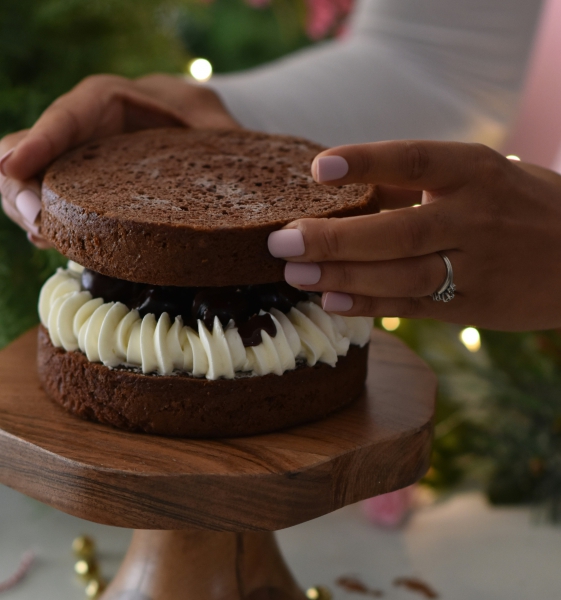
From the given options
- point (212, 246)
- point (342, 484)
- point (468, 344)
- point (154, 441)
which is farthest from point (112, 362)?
point (468, 344)

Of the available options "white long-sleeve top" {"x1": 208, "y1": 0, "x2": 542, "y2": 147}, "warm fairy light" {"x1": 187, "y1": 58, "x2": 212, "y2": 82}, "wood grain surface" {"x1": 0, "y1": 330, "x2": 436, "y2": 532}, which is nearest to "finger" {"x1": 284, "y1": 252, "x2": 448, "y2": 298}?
"wood grain surface" {"x1": 0, "y1": 330, "x2": 436, "y2": 532}

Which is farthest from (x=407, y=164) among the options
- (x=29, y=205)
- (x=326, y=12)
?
(x=326, y=12)

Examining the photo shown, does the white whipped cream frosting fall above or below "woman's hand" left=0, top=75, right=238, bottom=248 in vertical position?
below

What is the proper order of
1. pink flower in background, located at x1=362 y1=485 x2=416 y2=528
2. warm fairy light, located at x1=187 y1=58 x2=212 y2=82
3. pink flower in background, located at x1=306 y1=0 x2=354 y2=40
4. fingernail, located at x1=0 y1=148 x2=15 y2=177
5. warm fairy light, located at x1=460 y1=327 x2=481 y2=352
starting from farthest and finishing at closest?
pink flower in background, located at x1=306 y1=0 x2=354 y2=40, warm fairy light, located at x1=187 y1=58 x2=212 y2=82, warm fairy light, located at x1=460 y1=327 x2=481 y2=352, pink flower in background, located at x1=362 y1=485 x2=416 y2=528, fingernail, located at x1=0 y1=148 x2=15 y2=177

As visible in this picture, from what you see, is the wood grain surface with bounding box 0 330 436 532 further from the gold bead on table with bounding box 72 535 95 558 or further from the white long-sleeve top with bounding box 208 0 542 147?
the white long-sleeve top with bounding box 208 0 542 147

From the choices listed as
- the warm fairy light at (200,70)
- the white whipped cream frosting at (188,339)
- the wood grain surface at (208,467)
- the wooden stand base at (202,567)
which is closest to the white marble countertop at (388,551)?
the wooden stand base at (202,567)

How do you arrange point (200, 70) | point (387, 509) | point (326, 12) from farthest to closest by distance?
point (326, 12) → point (200, 70) → point (387, 509)

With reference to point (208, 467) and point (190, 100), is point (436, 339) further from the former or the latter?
point (208, 467)
